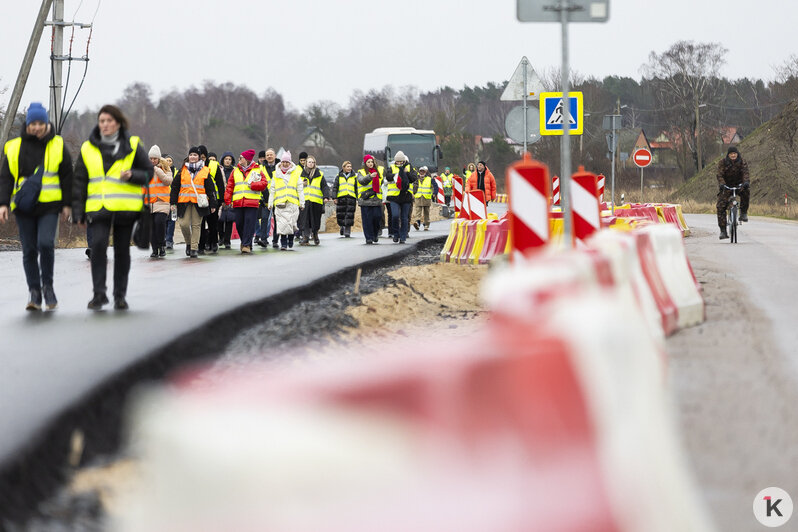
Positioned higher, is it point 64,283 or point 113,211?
point 113,211

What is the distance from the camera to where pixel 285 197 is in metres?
22.3

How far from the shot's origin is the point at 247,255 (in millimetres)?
20609

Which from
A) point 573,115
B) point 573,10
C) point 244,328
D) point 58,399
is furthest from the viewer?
point 573,115

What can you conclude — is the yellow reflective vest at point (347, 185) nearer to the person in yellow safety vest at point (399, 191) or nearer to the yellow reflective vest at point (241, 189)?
the person in yellow safety vest at point (399, 191)

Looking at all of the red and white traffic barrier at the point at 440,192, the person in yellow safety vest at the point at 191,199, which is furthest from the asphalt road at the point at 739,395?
the red and white traffic barrier at the point at 440,192

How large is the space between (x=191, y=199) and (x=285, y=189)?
9.20 feet

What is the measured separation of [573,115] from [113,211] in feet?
27.2

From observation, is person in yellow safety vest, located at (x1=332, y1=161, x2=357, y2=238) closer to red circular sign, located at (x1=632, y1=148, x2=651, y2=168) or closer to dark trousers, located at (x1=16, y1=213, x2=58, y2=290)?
red circular sign, located at (x1=632, y1=148, x2=651, y2=168)

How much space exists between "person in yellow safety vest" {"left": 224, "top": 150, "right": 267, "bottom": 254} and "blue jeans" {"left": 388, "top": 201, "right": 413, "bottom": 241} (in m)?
4.50

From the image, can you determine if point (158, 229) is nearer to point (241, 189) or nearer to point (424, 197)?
point (241, 189)

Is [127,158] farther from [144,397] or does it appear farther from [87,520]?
[87,520]

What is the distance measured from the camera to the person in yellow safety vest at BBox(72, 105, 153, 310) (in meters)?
10.8

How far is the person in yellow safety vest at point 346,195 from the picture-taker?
27.3 m

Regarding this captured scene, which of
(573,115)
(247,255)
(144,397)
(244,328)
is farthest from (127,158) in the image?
(247,255)
